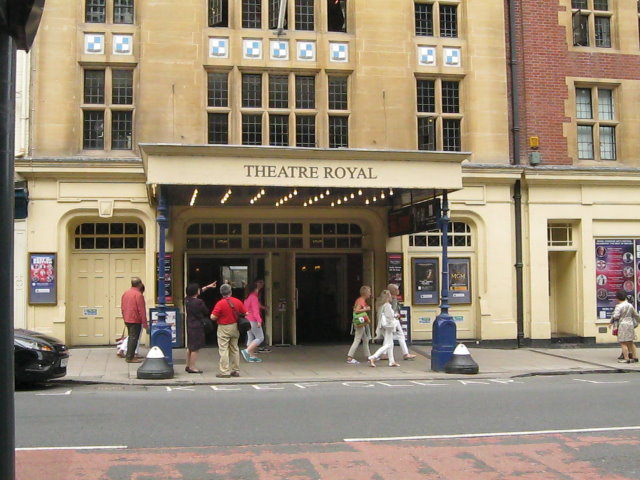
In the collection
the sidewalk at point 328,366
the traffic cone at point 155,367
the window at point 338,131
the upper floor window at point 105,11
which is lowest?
the sidewalk at point 328,366

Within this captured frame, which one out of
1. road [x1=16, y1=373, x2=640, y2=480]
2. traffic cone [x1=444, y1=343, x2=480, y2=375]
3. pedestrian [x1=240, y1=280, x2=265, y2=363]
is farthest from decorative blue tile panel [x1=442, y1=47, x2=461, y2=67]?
road [x1=16, y1=373, x2=640, y2=480]

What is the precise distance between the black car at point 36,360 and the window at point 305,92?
29.7ft

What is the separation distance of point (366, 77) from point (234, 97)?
337cm

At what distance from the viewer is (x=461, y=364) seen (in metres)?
14.4

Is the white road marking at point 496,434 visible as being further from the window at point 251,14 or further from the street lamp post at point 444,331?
the window at point 251,14

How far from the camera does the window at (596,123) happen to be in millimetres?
19734

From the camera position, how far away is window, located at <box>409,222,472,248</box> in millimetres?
18969

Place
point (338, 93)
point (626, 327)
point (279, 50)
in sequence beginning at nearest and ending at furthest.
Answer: point (626, 327), point (279, 50), point (338, 93)

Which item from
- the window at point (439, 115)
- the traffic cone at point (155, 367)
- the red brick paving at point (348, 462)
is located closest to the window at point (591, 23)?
the window at point (439, 115)

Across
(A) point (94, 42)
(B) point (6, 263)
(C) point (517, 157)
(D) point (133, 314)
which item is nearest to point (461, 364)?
(D) point (133, 314)

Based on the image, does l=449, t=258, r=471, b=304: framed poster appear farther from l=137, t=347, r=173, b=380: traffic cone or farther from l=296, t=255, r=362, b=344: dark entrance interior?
l=137, t=347, r=173, b=380: traffic cone

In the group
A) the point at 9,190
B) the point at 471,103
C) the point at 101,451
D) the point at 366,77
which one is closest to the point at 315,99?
the point at 366,77

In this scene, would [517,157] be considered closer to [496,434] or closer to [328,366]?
[328,366]

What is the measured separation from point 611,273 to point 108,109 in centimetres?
1370
